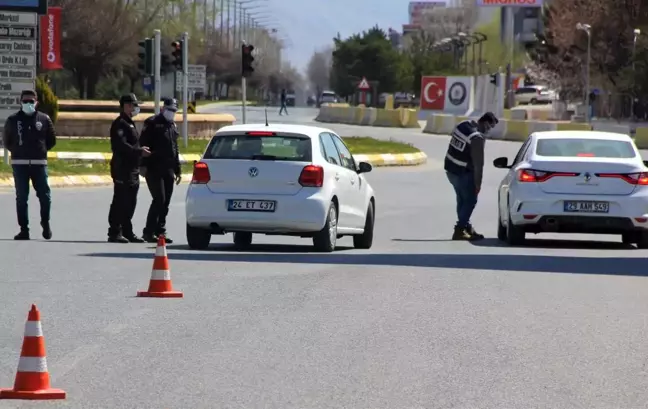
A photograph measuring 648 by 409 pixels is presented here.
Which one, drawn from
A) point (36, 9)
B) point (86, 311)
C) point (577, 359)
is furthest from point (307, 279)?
point (36, 9)

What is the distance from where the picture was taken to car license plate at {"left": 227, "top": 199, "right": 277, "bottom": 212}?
1727cm

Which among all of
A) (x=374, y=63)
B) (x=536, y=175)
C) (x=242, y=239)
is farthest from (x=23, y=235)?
(x=374, y=63)

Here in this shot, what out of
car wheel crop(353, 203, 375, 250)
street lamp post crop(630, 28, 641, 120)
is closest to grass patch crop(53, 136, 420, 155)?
car wheel crop(353, 203, 375, 250)

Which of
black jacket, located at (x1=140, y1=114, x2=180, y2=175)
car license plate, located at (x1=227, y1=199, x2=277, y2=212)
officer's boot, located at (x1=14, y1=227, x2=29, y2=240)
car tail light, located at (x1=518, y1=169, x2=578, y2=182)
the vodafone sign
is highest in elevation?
the vodafone sign

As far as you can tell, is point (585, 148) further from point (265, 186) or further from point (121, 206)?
point (121, 206)

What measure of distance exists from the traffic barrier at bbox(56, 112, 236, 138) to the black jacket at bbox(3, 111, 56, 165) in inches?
1266

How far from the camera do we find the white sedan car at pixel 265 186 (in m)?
17.3

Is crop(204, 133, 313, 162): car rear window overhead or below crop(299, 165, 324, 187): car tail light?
overhead

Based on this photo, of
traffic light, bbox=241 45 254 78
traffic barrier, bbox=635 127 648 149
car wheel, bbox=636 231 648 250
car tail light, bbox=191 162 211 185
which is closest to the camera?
car tail light, bbox=191 162 211 185

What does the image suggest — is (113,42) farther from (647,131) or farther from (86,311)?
(86,311)

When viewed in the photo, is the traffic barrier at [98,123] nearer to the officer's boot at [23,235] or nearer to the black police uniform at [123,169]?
the officer's boot at [23,235]

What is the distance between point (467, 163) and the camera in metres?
20.7

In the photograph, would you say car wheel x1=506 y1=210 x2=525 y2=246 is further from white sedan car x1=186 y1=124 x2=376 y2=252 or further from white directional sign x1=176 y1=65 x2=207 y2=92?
white directional sign x1=176 y1=65 x2=207 y2=92

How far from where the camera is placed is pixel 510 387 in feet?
27.7
